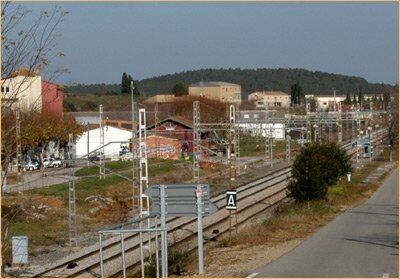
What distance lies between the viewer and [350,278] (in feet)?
47.1

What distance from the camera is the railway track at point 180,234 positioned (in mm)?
20578

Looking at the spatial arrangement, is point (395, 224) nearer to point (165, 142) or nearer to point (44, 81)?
point (44, 81)

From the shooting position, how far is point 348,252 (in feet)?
61.5

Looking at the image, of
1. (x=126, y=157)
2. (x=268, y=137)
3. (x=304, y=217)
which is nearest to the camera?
(x=304, y=217)

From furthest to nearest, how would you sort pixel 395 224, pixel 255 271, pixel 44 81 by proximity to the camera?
pixel 395 224 → pixel 255 271 → pixel 44 81

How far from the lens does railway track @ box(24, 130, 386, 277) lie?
20.6 metres

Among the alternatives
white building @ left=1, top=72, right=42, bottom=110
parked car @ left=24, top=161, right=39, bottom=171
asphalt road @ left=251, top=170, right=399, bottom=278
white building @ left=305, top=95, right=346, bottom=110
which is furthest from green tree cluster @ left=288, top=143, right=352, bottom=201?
white building @ left=305, top=95, right=346, bottom=110

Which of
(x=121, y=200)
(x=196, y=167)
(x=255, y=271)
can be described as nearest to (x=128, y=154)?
(x=121, y=200)

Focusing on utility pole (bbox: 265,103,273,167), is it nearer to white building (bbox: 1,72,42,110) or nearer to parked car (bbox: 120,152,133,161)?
parked car (bbox: 120,152,133,161)

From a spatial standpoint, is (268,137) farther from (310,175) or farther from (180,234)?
(180,234)

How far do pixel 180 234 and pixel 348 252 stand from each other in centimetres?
1018

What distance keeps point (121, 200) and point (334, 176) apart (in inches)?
391

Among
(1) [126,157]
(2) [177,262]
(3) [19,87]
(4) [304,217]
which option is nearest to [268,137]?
(1) [126,157]

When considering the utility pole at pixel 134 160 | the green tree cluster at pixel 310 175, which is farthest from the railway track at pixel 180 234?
the green tree cluster at pixel 310 175
